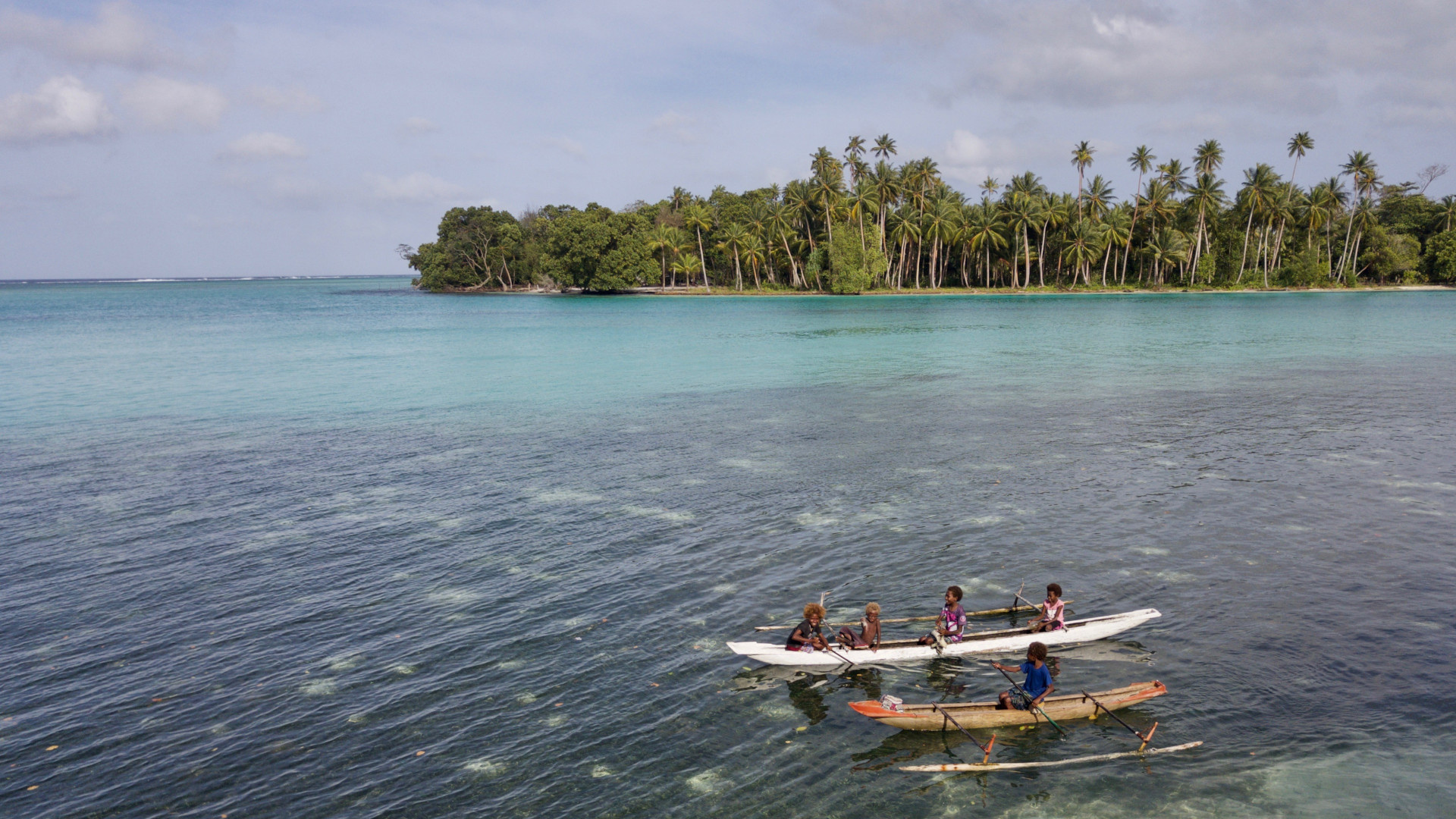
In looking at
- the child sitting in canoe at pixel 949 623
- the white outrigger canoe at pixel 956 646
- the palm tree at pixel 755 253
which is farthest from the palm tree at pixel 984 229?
the child sitting in canoe at pixel 949 623

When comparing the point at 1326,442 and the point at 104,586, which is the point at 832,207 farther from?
the point at 104,586

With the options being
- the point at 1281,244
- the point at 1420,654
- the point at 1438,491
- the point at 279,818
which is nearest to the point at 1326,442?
the point at 1438,491

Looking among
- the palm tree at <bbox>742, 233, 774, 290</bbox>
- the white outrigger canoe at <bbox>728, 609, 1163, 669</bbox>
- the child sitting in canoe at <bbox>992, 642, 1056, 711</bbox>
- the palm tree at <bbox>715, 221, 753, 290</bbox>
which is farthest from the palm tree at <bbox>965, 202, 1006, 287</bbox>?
the child sitting in canoe at <bbox>992, 642, 1056, 711</bbox>

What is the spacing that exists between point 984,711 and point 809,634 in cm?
360

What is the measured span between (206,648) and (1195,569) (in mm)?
23003

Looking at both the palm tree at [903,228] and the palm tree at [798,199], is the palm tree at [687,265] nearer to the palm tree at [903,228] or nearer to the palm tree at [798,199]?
the palm tree at [798,199]

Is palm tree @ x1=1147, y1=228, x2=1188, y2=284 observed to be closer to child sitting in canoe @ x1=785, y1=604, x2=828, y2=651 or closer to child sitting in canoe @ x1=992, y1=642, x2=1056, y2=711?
child sitting in canoe @ x1=992, y1=642, x2=1056, y2=711

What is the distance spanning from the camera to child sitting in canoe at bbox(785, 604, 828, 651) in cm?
1592

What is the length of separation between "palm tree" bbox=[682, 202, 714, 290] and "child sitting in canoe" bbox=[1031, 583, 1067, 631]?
16009 centimetres

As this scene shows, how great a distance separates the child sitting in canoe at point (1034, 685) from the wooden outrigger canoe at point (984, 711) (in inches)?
5.3

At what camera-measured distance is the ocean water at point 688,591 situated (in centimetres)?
1291

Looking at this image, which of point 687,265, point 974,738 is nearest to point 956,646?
point 974,738

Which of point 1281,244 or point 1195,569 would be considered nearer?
point 1195,569

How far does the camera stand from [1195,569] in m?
20.4
